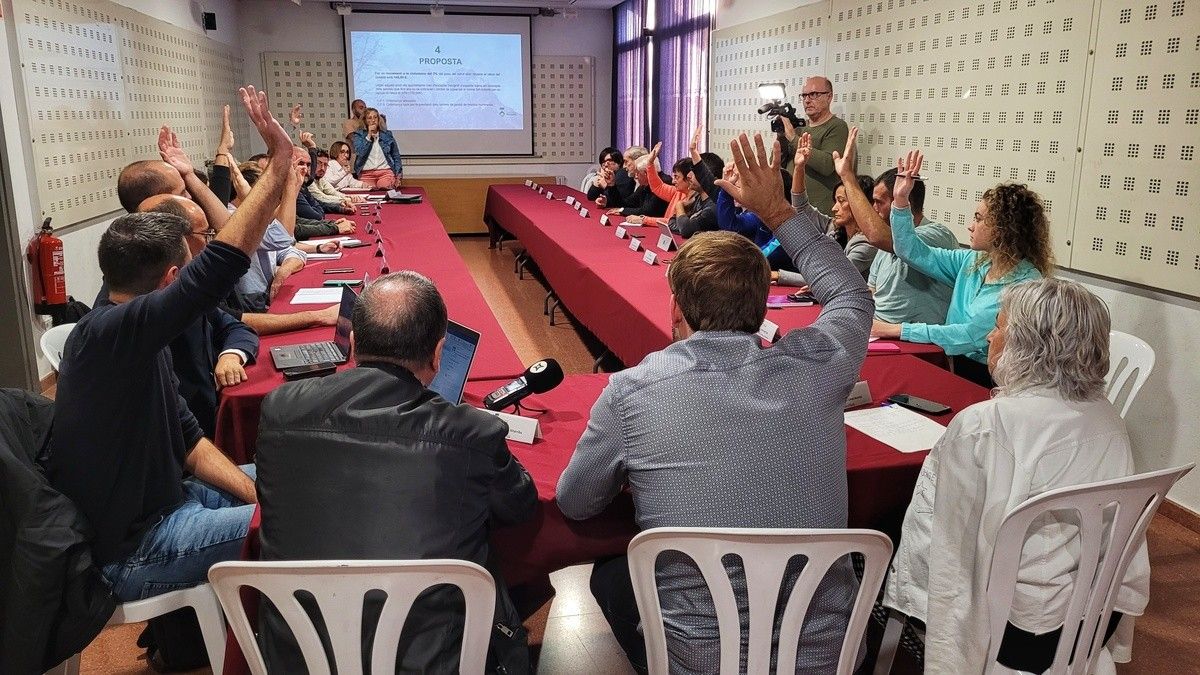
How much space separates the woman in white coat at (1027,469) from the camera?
1454 mm

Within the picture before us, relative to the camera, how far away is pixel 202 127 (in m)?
7.51

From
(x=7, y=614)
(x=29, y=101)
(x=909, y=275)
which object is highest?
(x=29, y=101)

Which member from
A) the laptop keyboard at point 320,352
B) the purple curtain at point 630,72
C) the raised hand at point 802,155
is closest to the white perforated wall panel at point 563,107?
the purple curtain at point 630,72

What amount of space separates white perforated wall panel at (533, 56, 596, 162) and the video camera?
16.7 feet

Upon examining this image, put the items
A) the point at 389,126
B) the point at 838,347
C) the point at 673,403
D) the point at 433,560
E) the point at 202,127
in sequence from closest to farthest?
the point at 433,560 → the point at 673,403 → the point at 838,347 → the point at 202,127 → the point at 389,126

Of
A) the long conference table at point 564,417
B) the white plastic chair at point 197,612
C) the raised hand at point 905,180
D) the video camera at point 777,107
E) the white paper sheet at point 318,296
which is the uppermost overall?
the video camera at point 777,107

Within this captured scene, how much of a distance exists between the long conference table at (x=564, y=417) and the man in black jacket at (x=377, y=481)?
28 centimetres

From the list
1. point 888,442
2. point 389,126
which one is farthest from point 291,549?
point 389,126

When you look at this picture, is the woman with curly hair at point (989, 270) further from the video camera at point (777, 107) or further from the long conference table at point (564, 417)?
the video camera at point (777, 107)

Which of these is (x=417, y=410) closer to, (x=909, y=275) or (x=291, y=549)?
(x=291, y=549)

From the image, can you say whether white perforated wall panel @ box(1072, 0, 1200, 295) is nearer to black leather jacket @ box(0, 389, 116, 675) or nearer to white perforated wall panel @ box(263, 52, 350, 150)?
black leather jacket @ box(0, 389, 116, 675)

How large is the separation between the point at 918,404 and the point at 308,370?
65.5 inches

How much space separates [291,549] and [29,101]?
3.78 meters

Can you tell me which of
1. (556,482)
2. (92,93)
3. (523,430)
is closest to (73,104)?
(92,93)
